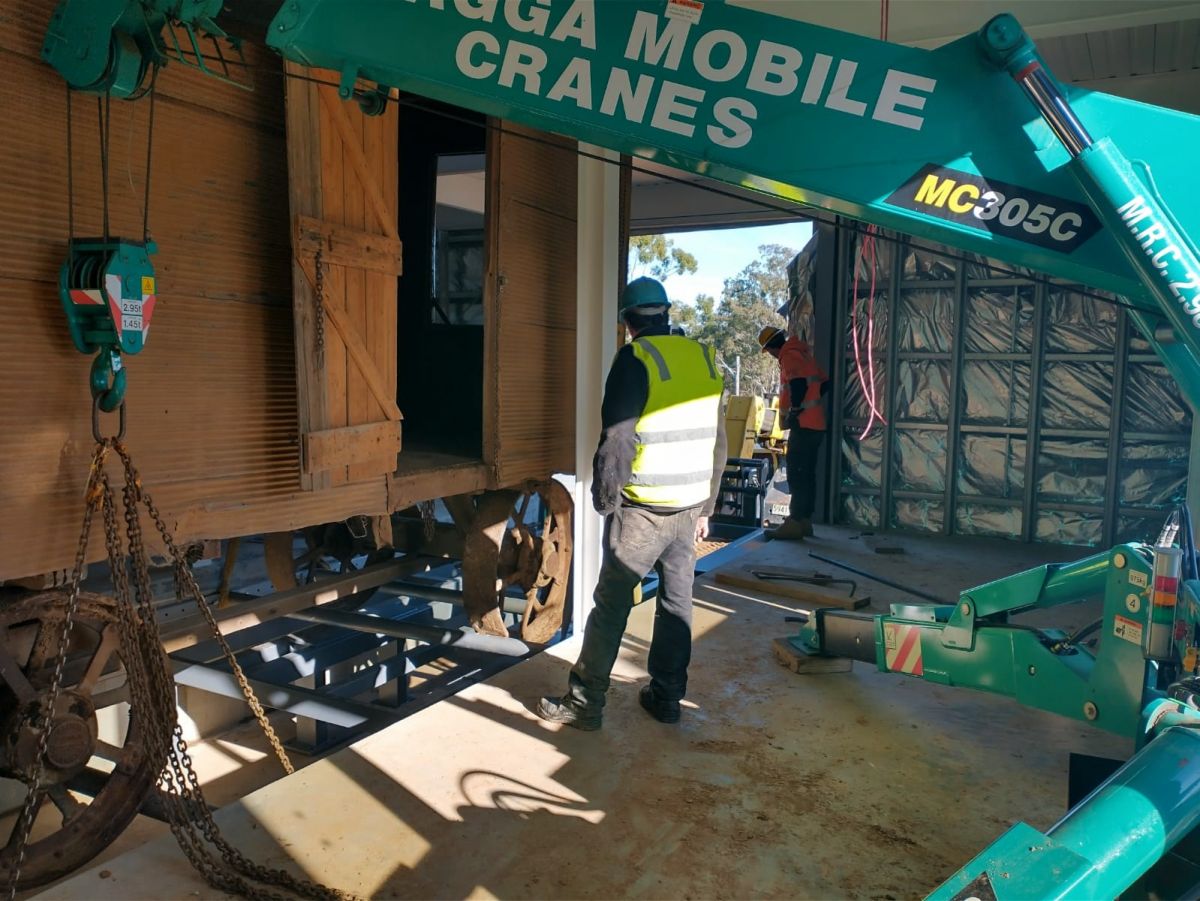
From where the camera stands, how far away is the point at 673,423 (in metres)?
4.30

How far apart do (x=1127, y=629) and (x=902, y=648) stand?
120 centimetres

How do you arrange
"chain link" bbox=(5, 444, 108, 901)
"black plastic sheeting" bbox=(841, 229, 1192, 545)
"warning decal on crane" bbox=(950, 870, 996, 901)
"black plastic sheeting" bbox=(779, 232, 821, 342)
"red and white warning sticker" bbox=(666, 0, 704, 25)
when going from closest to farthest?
"warning decal on crane" bbox=(950, 870, 996, 901) < "red and white warning sticker" bbox=(666, 0, 704, 25) < "chain link" bbox=(5, 444, 108, 901) < "black plastic sheeting" bbox=(841, 229, 1192, 545) < "black plastic sheeting" bbox=(779, 232, 821, 342)

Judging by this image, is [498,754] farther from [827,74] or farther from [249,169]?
[827,74]

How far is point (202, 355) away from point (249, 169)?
0.82 meters

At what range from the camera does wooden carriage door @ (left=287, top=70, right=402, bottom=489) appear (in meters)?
3.80

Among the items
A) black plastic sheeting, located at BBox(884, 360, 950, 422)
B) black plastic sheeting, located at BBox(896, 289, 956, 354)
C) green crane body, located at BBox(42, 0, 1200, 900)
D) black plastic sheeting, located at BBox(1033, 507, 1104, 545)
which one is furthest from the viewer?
black plastic sheeting, located at BBox(884, 360, 950, 422)

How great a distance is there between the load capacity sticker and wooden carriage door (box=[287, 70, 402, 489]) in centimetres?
247

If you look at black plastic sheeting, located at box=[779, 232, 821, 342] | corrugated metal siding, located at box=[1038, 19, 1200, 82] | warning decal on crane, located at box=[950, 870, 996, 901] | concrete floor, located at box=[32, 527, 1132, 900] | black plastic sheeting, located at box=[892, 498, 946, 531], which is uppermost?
corrugated metal siding, located at box=[1038, 19, 1200, 82]

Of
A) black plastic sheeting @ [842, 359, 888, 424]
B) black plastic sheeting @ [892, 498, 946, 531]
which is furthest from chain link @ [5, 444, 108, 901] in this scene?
black plastic sheeting @ [892, 498, 946, 531]

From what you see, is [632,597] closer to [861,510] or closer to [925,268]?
[861,510]

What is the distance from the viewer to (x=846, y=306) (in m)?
10.0

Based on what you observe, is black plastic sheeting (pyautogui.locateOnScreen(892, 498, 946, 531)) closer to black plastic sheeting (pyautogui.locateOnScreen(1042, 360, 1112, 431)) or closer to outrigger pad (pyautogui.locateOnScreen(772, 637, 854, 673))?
black plastic sheeting (pyautogui.locateOnScreen(1042, 360, 1112, 431))

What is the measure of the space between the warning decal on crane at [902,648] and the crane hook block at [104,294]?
138 inches

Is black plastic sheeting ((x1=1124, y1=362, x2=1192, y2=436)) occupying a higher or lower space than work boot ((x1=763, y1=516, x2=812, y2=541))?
higher
